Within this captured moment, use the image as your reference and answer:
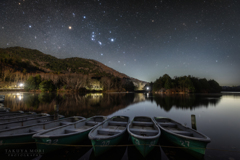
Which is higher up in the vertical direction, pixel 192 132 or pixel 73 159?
pixel 192 132

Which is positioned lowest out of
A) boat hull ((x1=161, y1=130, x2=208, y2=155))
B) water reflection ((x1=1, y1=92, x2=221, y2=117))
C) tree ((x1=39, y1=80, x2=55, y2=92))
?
water reflection ((x1=1, y1=92, x2=221, y2=117))

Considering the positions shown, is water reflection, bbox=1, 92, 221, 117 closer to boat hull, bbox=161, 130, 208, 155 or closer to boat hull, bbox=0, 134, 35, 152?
boat hull, bbox=0, 134, 35, 152

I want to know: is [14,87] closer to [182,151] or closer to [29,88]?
[29,88]

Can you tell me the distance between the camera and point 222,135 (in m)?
10.2

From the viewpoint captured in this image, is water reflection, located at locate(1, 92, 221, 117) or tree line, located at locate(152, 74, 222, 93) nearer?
water reflection, located at locate(1, 92, 221, 117)

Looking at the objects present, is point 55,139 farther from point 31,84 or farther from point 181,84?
point 181,84

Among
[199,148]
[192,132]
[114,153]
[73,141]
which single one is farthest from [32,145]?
[192,132]

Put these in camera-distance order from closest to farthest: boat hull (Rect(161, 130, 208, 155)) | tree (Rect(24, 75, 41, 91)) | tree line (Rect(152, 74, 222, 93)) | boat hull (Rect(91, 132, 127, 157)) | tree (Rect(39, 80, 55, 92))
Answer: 1. boat hull (Rect(161, 130, 208, 155))
2. boat hull (Rect(91, 132, 127, 157))
3. tree (Rect(39, 80, 55, 92))
4. tree (Rect(24, 75, 41, 91))
5. tree line (Rect(152, 74, 222, 93))

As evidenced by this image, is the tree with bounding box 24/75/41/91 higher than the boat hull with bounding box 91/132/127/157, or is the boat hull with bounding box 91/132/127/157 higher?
the tree with bounding box 24/75/41/91

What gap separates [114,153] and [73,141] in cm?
265

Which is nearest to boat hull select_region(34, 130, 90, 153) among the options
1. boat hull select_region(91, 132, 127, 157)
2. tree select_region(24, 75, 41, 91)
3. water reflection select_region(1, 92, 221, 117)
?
boat hull select_region(91, 132, 127, 157)

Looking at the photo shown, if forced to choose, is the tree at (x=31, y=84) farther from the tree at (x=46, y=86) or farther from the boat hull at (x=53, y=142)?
the boat hull at (x=53, y=142)

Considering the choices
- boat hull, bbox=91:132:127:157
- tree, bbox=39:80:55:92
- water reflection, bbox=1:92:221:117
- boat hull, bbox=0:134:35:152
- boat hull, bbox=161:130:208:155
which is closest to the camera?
boat hull, bbox=161:130:208:155

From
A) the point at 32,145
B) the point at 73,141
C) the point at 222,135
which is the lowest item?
the point at 222,135
